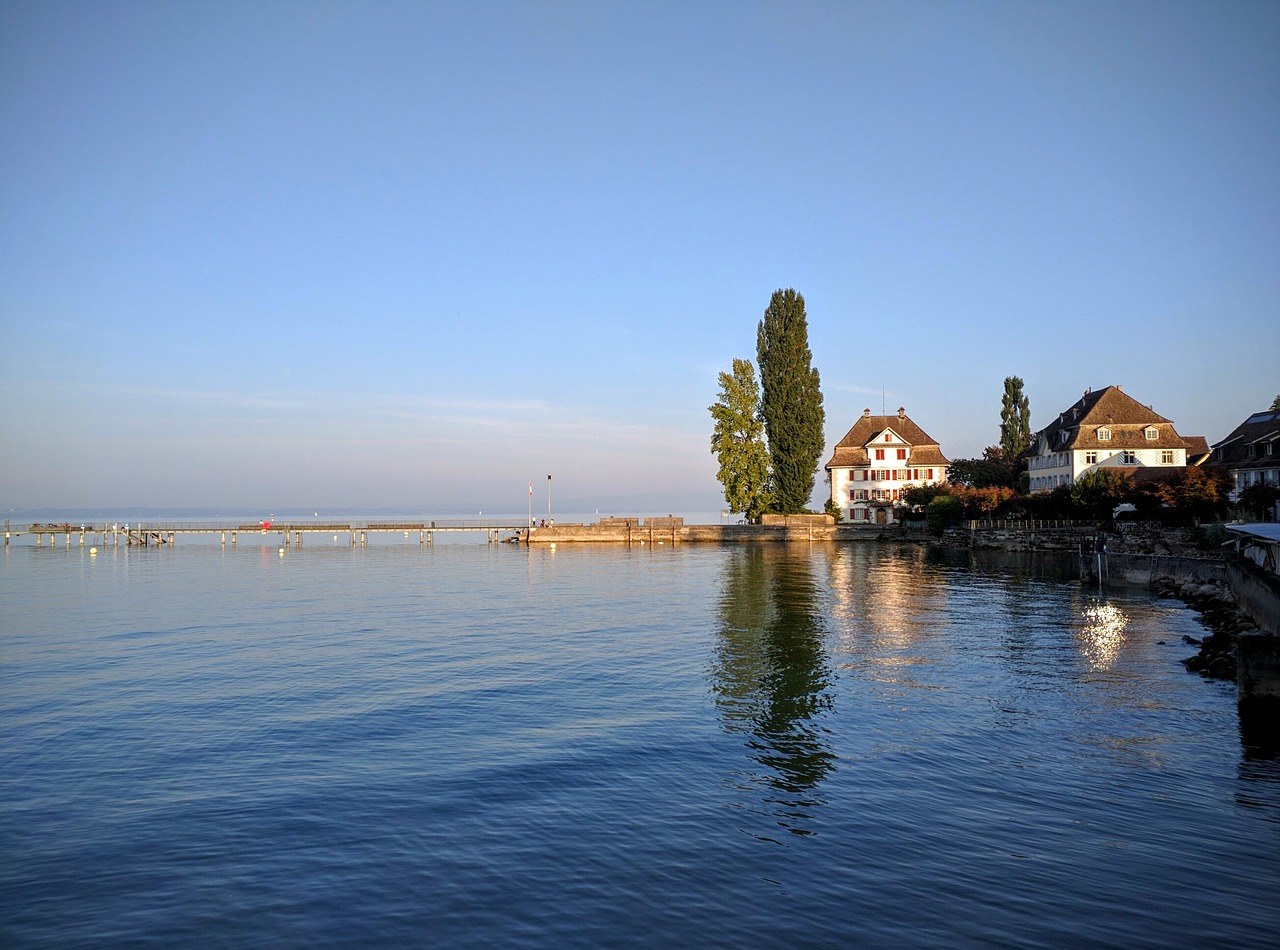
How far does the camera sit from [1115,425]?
85.5 meters

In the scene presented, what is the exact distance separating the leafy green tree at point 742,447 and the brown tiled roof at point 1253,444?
137 feet

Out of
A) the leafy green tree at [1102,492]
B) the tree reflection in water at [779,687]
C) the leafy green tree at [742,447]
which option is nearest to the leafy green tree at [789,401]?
the leafy green tree at [742,447]

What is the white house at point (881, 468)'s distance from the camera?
10812cm

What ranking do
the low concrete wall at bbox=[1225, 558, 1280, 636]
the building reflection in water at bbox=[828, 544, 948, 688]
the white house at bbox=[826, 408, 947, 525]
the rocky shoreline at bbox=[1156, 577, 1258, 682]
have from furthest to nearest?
the white house at bbox=[826, 408, 947, 525] → the building reflection in water at bbox=[828, 544, 948, 688] → the rocky shoreline at bbox=[1156, 577, 1258, 682] → the low concrete wall at bbox=[1225, 558, 1280, 636]

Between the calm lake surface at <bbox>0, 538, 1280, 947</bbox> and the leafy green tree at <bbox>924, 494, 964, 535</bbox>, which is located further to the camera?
the leafy green tree at <bbox>924, 494, 964, 535</bbox>

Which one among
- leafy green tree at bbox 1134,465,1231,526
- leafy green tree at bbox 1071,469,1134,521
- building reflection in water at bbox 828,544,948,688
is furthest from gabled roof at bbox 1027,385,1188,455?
building reflection in water at bbox 828,544,948,688

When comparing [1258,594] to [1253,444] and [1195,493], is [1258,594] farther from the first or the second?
[1253,444]

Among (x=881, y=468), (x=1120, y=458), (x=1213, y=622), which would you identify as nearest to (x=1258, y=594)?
(x=1213, y=622)

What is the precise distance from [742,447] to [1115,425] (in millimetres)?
36691

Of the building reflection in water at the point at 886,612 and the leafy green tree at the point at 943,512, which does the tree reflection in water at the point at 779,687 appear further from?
the leafy green tree at the point at 943,512

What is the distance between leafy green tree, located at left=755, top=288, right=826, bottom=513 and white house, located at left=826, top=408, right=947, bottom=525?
17.5m

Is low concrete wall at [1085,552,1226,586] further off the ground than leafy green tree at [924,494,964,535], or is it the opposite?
leafy green tree at [924,494,964,535]

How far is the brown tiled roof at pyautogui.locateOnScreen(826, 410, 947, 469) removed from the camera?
358ft

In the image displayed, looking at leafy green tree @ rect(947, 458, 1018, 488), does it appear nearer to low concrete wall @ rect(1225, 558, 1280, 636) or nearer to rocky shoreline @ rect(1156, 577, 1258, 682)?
rocky shoreline @ rect(1156, 577, 1258, 682)
